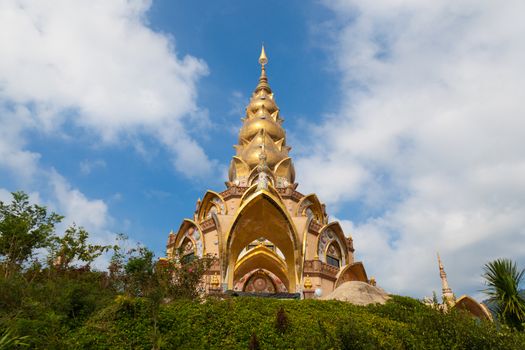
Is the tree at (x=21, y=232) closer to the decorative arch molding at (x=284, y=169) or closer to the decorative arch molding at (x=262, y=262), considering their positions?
the decorative arch molding at (x=262, y=262)

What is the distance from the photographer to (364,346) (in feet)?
22.1

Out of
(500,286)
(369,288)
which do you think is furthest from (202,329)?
(500,286)

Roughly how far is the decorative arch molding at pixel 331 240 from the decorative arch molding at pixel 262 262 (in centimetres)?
344

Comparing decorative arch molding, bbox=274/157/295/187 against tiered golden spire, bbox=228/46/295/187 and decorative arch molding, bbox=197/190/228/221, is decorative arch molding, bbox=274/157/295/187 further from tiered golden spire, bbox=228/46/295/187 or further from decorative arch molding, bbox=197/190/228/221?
decorative arch molding, bbox=197/190/228/221

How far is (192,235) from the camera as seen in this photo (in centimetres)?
2862

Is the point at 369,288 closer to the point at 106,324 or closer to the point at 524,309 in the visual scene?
the point at 524,309

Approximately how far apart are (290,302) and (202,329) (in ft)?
12.1

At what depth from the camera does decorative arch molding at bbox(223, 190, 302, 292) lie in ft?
65.0

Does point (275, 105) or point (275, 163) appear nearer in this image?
point (275, 163)

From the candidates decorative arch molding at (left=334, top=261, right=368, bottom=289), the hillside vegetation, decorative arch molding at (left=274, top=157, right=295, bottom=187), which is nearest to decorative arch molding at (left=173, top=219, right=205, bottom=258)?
decorative arch molding at (left=274, top=157, right=295, bottom=187)

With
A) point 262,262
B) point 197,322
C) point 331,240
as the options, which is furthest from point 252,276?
point 197,322

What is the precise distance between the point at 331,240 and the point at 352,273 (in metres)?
3.08

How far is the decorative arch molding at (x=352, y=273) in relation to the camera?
2486 centimetres

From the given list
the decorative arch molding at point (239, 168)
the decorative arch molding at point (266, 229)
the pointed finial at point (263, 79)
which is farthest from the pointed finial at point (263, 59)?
the decorative arch molding at point (266, 229)
